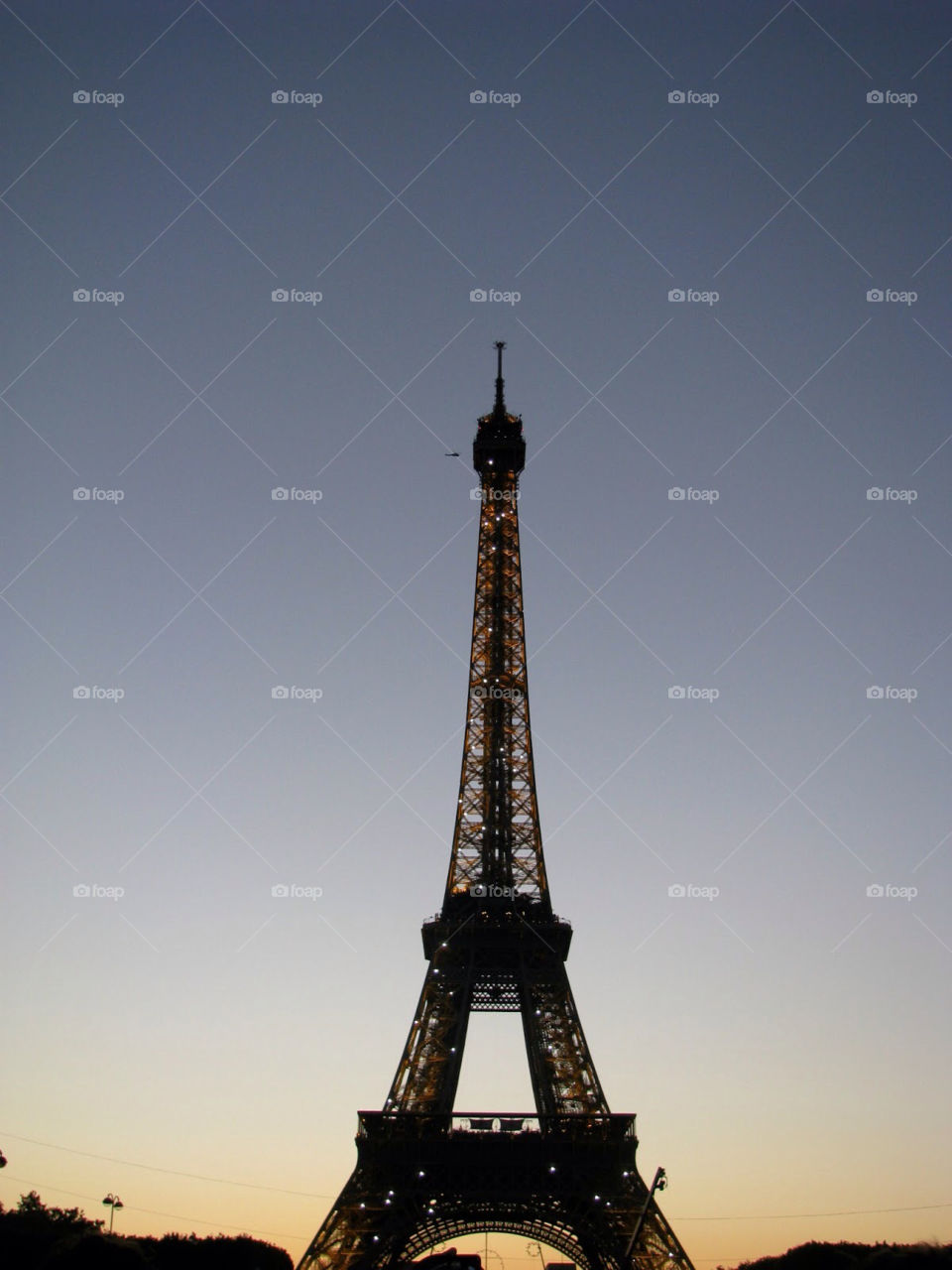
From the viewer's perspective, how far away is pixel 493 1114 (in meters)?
64.8

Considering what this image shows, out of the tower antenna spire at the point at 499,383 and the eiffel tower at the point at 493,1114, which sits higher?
the tower antenna spire at the point at 499,383

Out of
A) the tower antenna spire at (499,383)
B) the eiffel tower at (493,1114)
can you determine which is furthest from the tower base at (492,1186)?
the tower antenna spire at (499,383)

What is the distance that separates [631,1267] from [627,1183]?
20.4 feet

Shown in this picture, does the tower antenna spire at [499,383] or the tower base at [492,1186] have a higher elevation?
the tower antenna spire at [499,383]

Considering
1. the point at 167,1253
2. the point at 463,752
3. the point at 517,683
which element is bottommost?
the point at 167,1253

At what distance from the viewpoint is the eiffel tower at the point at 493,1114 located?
200ft

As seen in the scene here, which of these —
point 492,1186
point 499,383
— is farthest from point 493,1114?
point 499,383

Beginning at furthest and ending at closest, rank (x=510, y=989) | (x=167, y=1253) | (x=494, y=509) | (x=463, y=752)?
(x=494, y=509)
(x=463, y=752)
(x=510, y=989)
(x=167, y=1253)

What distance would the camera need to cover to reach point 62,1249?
4100 centimetres

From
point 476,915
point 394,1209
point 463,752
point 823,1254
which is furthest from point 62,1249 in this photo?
point 823,1254

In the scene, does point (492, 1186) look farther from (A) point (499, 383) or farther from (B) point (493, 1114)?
(A) point (499, 383)

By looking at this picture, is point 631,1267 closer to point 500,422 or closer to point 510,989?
point 510,989

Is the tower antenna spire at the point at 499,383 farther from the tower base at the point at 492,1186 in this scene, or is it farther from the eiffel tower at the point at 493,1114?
the tower base at the point at 492,1186

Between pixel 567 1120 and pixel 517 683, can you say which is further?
pixel 517 683
